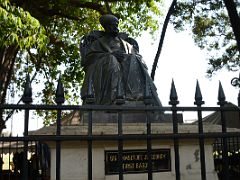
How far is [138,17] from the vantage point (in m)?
15.4

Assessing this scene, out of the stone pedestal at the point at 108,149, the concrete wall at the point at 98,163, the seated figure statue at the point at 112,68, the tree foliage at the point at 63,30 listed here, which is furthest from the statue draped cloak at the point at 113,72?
the tree foliage at the point at 63,30

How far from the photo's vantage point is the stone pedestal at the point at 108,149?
3676mm

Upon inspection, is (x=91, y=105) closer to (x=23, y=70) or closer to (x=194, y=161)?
(x=194, y=161)

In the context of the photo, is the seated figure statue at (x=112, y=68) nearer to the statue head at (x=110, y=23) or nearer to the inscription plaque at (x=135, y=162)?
the statue head at (x=110, y=23)

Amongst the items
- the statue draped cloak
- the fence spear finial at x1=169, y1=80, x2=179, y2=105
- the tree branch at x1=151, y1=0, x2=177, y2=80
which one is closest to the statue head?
the statue draped cloak

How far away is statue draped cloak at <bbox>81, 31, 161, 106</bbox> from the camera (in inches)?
182

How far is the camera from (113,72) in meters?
4.68

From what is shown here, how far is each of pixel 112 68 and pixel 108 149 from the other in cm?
139

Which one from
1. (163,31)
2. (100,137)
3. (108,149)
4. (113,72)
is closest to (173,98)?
(100,137)

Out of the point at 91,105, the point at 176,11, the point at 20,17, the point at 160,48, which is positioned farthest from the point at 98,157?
the point at 176,11

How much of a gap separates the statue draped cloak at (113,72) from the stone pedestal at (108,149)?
69 cm

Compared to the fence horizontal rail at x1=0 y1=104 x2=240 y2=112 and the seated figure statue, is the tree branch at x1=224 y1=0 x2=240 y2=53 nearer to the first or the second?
the seated figure statue

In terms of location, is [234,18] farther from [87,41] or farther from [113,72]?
[113,72]

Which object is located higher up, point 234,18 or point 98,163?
point 234,18
